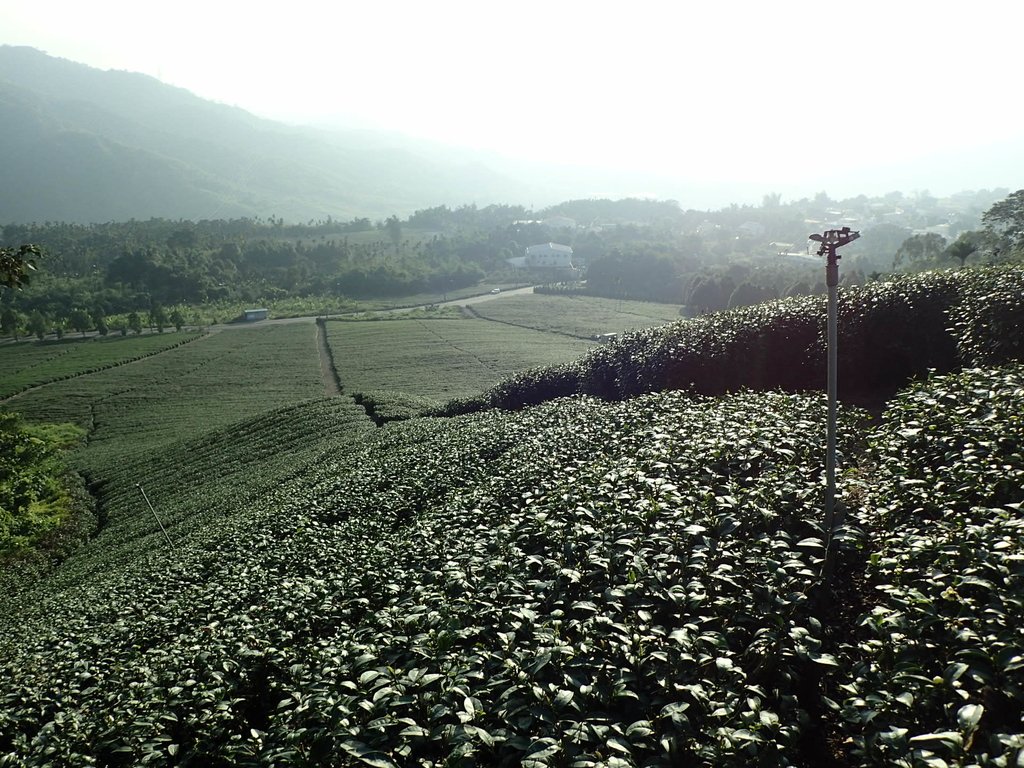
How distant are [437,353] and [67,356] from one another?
34.6m

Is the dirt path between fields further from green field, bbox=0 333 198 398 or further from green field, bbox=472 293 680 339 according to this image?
green field, bbox=472 293 680 339

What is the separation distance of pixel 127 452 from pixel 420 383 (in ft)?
61.9

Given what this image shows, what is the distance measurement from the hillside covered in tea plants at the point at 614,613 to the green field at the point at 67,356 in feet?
167

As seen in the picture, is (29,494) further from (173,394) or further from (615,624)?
(615,624)

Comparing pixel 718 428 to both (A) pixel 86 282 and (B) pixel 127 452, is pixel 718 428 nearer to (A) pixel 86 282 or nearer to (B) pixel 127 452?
(B) pixel 127 452

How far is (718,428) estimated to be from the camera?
909cm

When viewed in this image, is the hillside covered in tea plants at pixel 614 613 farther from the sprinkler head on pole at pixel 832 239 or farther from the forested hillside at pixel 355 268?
the forested hillside at pixel 355 268

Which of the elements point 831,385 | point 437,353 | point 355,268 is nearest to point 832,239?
point 831,385

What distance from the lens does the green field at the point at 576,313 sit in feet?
240

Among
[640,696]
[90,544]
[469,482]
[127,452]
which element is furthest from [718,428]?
[127,452]

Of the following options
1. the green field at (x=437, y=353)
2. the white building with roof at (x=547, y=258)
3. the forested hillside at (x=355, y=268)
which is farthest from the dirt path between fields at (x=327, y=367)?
the white building with roof at (x=547, y=258)

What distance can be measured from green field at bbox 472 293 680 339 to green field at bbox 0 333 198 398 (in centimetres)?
3729

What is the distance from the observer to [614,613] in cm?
561

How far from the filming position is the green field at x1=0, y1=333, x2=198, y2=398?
53156 mm
